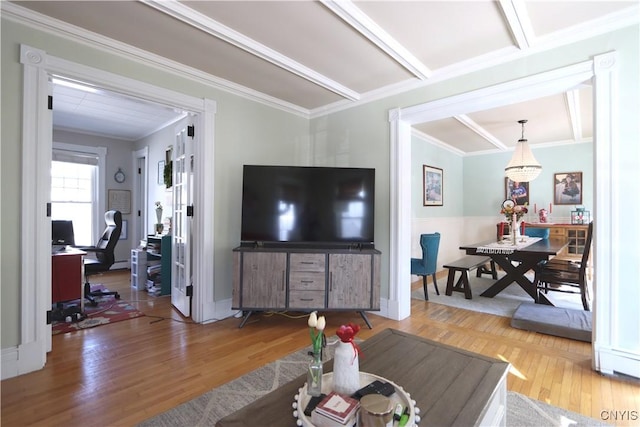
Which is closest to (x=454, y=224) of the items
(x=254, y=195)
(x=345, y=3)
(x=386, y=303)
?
(x=386, y=303)

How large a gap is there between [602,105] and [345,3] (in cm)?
195

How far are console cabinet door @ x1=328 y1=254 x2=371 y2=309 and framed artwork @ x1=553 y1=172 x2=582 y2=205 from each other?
5.04m

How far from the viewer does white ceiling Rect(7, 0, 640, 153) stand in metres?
2.06

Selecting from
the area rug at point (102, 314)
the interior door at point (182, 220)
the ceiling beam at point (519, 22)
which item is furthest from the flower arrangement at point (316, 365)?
the area rug at point (102, 314)

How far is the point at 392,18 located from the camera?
2.18m

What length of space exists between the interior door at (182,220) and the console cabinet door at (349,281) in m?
1.54

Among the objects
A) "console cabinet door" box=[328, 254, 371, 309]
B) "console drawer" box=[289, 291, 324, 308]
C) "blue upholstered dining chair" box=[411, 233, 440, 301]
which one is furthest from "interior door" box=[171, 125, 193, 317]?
"blue upholstered dining chair" box=[411, 233, 440, 301]

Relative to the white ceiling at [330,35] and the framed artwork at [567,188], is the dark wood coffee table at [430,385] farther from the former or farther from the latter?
the framed artwork at [567,188]

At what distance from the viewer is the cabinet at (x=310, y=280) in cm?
299

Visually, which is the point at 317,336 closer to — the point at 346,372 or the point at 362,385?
the point at 346,372

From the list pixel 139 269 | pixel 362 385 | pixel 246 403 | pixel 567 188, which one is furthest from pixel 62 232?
pixel 567 188

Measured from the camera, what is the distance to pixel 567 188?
18.9ft

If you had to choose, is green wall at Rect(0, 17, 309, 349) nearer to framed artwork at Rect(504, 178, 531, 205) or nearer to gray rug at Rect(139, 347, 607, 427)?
gray rug at Rect(139, 347, 607, 427)

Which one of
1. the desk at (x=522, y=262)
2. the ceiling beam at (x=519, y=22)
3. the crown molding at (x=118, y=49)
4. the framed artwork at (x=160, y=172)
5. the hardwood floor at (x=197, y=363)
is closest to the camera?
the hardwood floor at (x=197, y=363)
